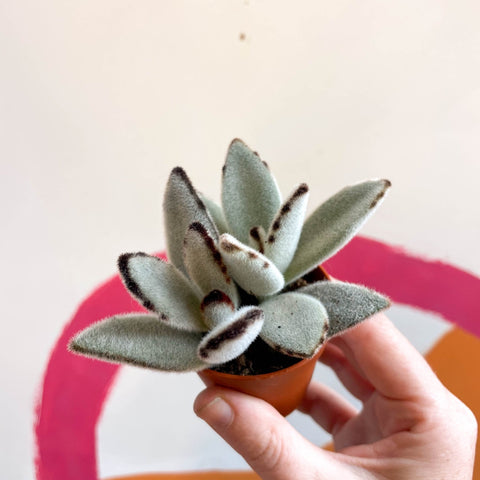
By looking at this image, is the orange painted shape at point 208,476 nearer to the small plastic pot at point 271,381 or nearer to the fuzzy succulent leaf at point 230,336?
the small plastic pot at point 271,381

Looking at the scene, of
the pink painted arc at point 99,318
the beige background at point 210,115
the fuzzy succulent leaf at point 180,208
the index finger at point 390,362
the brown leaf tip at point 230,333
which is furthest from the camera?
the beige background at point 210,115

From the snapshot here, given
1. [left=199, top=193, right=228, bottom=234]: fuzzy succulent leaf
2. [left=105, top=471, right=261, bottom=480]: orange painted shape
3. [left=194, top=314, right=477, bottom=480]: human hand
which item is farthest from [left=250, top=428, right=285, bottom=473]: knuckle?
[left=105, top=471, right=261, bottom=480]: orange painted shape

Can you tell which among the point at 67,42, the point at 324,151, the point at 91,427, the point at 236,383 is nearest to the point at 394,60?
the point at 324,151

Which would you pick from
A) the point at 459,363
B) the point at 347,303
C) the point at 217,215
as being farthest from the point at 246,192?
the point at 459,363

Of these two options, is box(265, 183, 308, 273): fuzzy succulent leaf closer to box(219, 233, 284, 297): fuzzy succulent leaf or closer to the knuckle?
box(219, 233, 284, 297): fuzzy succulent leaf

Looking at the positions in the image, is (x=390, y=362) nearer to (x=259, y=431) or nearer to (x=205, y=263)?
(x=259, y=431)

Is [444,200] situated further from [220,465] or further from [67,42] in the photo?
[67,42]

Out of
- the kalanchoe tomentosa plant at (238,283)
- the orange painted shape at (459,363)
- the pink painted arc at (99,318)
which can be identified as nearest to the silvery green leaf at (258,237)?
the kalanchoe tomentosa plant at (238,283)
